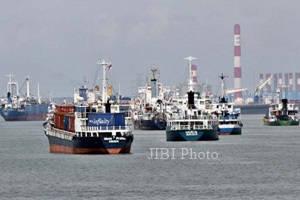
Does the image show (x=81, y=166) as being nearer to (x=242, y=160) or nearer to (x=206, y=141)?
(x=242, y=160)

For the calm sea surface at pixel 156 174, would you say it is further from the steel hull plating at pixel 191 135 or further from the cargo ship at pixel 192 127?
the cargo ship at pixel 192 127

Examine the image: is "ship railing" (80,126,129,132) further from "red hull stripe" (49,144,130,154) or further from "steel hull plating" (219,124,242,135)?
"steel hull plating" (219,124,242,135)

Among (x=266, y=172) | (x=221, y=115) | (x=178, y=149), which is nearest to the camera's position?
(x=266, y=172)

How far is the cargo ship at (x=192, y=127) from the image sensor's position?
149m

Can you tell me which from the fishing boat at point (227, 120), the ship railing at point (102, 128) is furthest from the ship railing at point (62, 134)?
the fishing boat at point (227, 120)

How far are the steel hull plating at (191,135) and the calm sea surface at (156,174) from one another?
511 inches

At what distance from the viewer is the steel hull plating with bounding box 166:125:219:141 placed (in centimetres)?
14838

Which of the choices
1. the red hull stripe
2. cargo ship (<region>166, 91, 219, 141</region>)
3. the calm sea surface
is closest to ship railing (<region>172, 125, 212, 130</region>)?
cargo ship (<region>166, 91, 219, 141</region>)

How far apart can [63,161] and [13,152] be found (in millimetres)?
27029

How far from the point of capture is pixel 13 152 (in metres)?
134

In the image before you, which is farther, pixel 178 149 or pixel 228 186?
pixel 178 149

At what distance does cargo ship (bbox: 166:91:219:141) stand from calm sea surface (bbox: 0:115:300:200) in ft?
44.3

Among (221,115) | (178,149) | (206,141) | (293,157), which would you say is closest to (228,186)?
(293,157)

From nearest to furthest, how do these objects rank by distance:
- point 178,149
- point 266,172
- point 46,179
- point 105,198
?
point 105,198
point 46,179
point 266,172
point 178,149
